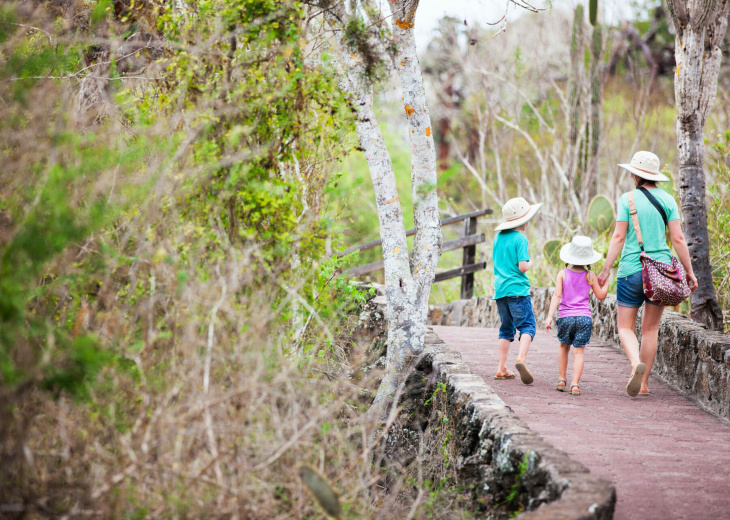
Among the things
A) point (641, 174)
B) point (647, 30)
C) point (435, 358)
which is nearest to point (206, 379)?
point (435, 358)

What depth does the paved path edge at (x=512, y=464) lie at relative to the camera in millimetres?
2941

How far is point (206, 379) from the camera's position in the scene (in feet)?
10.0

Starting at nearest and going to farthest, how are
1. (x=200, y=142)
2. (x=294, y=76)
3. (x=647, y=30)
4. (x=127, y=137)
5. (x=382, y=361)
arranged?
(x=200, y=142) → (x=294, y=76) → (x=127, y=137) → (x=382, y=361) → (x=647, y=30)

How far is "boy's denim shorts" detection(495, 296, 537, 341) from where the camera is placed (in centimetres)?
564

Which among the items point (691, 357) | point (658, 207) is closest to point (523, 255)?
point (658, 207)

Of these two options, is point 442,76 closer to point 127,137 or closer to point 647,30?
point 647,30

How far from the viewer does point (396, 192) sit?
19.4 ft

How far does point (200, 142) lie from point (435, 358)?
9.40 ft

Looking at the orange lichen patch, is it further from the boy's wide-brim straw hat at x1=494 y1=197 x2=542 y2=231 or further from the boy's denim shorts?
the boy's denim shorts

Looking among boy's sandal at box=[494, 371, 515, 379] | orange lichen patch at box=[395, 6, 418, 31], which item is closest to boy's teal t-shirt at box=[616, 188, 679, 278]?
boy's sandal at box=[494, 371, 515, 379]

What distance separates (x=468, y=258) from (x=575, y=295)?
6.13 metres

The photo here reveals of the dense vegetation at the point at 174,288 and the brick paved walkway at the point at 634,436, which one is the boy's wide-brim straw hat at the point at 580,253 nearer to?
the brick paved walkway at the point at 634,436

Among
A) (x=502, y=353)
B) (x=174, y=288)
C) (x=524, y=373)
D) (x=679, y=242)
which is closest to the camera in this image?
(x=174, y=288)

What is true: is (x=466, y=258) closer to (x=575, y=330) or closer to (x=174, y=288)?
(x=575, y=330)
